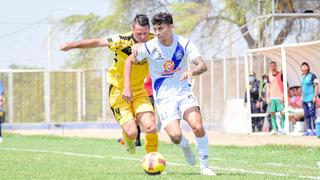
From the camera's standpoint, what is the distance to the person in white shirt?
39.0 feet

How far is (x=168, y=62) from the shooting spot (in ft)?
39.3

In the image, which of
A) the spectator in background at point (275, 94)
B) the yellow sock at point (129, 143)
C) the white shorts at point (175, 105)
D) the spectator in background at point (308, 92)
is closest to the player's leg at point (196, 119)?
the white shorts at point (175, 105)

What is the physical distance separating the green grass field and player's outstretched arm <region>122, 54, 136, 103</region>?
1.01 metres

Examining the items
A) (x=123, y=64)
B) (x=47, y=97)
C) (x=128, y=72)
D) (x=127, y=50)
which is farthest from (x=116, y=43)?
(x=47, y=97)

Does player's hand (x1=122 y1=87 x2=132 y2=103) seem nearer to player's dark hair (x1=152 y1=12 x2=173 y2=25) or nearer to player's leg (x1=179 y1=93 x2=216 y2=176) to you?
player's leg (x1=179 y1=93 x2=216 y2=176)

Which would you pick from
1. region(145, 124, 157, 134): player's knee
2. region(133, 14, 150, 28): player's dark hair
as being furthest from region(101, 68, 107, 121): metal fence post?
region(145, 124, 157, 134): player's knee

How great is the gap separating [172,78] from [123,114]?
1.44m

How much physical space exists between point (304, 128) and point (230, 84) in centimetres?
580

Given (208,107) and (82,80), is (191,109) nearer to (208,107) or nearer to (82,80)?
(208,107)

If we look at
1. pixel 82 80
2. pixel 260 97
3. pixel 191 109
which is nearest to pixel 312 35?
pixel 260 97

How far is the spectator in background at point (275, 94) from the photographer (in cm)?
2580

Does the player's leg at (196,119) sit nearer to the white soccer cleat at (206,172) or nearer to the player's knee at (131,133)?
the white soccer cleat at (206,172)

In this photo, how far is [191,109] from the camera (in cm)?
1196

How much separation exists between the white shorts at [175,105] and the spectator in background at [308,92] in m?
12.0
